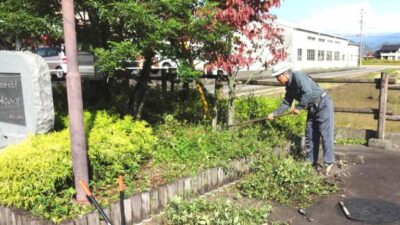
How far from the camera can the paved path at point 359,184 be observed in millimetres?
4473

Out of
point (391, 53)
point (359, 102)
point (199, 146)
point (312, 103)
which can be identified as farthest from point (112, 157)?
point (391, 53)

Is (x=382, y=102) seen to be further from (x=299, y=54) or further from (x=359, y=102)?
(x=299, y=54)

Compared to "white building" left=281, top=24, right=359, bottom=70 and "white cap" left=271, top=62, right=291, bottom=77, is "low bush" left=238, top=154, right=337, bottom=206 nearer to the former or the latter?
"white cap" left=271, top=62, right=291, bottom=77

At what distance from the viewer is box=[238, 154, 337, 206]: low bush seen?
194 inches

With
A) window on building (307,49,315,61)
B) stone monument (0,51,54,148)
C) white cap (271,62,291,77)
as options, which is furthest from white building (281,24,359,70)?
stone monument (0,51,54,148)

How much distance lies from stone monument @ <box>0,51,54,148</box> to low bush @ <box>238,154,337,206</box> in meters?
2.61

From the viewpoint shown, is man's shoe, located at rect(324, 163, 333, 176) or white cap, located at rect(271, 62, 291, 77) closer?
white cap, located at rect(271, 62, 291, 77)

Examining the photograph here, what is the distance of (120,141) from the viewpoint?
4637mm

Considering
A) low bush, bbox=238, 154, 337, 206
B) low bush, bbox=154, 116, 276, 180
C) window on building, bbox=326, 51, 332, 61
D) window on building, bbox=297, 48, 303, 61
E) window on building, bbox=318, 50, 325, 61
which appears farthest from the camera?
window on building, bbox=326, 51, 332, 61

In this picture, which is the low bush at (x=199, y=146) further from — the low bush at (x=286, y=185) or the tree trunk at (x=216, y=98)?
the low bush at (x=286, y=185)

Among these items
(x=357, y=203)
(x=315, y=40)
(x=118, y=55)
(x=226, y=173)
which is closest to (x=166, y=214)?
(x=226, y=173)

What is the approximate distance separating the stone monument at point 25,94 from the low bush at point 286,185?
261cm

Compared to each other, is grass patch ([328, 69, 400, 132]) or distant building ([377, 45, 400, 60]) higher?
distant building ([377, 45, 400, 60])

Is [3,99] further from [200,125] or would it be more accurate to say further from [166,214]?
[200,125]
